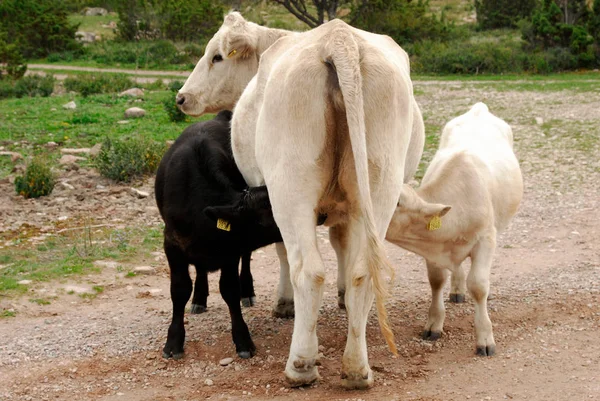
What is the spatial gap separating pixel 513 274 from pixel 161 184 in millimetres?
4069

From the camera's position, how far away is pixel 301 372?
5.45 metres

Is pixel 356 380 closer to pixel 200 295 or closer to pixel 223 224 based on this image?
pixel 223 224

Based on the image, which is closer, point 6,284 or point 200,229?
point 200,229

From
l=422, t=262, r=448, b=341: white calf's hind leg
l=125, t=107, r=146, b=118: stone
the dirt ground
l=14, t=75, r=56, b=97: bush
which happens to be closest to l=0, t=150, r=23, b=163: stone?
the dirt ground

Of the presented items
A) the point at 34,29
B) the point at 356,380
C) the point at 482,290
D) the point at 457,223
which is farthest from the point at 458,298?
the point at 34,29

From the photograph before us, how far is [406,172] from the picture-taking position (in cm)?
689

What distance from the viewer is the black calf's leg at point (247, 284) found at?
770 centimetres

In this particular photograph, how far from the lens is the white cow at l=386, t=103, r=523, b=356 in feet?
20.3

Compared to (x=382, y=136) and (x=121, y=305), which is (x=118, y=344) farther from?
(x=382, y=136)

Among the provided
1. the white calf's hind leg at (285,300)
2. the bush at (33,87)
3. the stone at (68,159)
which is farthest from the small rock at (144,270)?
the bush at (33,87)

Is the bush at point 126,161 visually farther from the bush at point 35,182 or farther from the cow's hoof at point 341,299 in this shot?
the cow's hoof at point 341,299

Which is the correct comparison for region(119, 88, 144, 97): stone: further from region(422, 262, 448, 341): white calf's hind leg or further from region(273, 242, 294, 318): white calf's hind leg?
region(422, 262, 448, 341): white calf's hind leg

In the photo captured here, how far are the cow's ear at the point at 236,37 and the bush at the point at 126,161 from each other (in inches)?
210

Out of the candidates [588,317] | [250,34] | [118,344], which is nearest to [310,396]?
[118,344]
